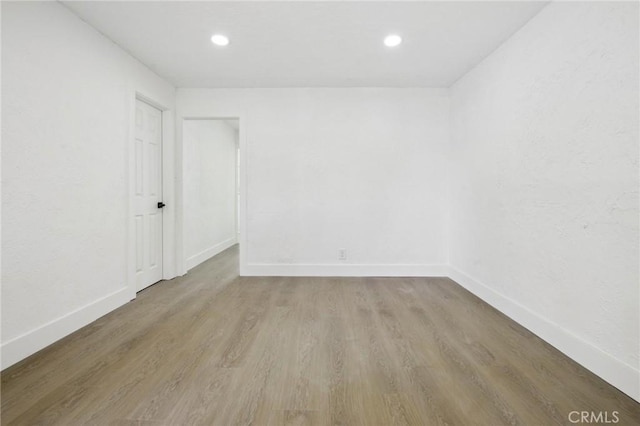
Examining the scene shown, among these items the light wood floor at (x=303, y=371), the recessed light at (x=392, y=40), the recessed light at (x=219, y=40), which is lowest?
the light wood floor at (x=303, y=371)

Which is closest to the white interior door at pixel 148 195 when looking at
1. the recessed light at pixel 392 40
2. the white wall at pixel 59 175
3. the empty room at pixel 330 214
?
the empty room at pixel 330 214

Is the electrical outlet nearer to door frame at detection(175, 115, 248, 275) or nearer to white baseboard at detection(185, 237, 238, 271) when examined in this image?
door frame at detection(175, 115, 248, 275)

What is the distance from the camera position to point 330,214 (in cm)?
377

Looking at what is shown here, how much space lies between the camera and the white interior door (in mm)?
3148

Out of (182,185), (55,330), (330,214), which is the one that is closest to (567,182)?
(330,214)

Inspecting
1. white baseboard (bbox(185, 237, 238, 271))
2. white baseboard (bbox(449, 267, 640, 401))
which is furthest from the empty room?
white baseboard (bbox(185, 237, 238, 271))

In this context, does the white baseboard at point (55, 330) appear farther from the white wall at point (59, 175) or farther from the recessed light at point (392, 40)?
the recessed light at point (392, 40)

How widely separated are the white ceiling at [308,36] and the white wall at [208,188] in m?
1.23

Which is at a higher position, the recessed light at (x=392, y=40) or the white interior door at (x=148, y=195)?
the recessed light at (x=392, y=40)

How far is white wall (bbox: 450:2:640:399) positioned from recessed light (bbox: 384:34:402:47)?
1.00 meters

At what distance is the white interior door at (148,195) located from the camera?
124 inches

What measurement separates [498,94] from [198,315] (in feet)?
11.6

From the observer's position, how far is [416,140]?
373 cm

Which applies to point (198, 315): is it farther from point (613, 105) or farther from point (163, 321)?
point (613, 105)
